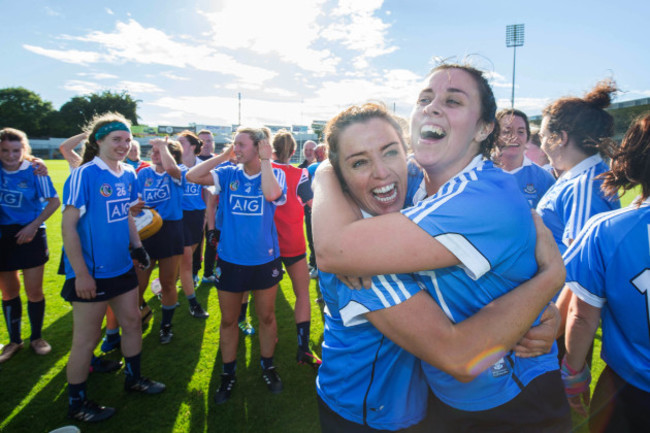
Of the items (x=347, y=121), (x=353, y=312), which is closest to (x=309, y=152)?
(x=347, y=121)

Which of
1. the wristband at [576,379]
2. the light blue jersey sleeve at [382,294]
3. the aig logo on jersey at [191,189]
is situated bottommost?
the wristband at [576,379]

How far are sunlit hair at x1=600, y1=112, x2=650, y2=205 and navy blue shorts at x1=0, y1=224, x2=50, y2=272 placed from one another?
227 inches

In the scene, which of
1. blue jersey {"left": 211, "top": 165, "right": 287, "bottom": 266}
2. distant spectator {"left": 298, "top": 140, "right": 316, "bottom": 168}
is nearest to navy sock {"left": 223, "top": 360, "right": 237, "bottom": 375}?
blue jersey {"left": 211, "top": 165, "right": 287, "bottom": 266}

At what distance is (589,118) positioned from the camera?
3.01 meters

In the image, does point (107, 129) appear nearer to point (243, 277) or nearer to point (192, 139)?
point (243, 277)

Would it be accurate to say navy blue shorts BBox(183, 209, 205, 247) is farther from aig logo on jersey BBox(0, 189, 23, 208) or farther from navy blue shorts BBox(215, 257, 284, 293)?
navy blue shorts BBox(215, 257, 284, 293)

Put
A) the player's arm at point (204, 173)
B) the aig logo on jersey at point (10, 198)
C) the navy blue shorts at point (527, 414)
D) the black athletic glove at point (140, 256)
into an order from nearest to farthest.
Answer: the navy blue shorts at point (527, 414), the black athletic glove at point (140, 256), the player's arm at point (204, 173), the aig logo on jersey at point (10, 198)

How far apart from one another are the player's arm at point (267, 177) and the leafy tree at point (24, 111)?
80930 mm

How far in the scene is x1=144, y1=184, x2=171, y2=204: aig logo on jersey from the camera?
16.6 feet

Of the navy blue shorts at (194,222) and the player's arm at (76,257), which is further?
the navy blue shorts at (194,222)

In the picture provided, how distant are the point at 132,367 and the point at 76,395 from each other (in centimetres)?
50

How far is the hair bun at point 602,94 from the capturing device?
9.88ft

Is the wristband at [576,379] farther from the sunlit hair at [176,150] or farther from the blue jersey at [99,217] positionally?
the sunlit hair at [176,150]

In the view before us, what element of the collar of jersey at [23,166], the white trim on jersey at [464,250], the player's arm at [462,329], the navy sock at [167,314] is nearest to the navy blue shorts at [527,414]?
the player's arm at [462,329]
